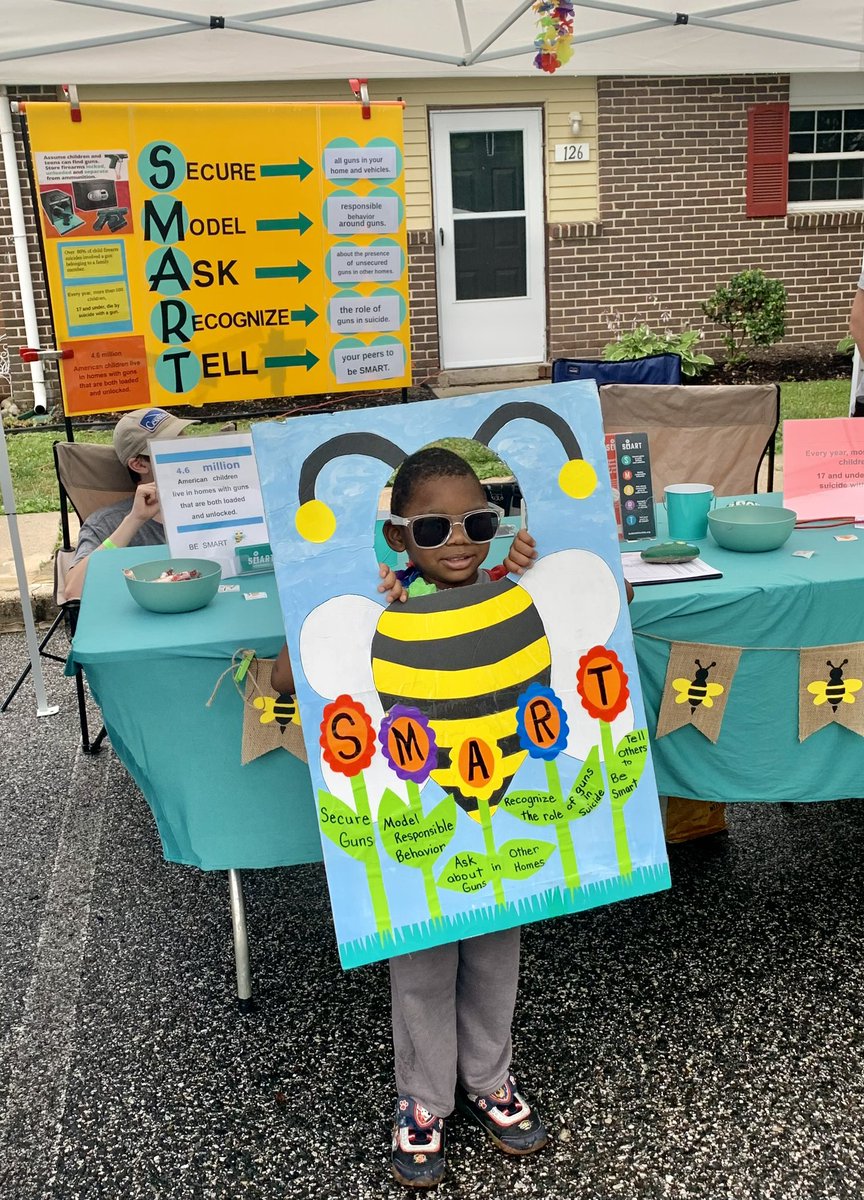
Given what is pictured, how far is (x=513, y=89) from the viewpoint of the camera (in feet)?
30.3

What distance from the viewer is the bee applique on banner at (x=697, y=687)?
2459 mm

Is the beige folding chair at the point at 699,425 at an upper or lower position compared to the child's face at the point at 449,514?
lower

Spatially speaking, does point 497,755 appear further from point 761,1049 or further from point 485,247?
point 485,247

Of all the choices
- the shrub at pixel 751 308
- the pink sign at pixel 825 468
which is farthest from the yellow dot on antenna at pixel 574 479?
the shrub at pixel 751 308

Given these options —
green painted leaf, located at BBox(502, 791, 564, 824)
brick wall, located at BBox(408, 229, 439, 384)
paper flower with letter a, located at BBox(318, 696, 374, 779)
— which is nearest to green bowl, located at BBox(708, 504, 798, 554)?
green painted leaf, located at BBox(502, 791, 564, 824)

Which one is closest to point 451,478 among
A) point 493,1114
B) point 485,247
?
point 493,1114

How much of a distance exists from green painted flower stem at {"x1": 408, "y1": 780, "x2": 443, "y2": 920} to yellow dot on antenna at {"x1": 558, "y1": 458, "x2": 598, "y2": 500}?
604 millimetres

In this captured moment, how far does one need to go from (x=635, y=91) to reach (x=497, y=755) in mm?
8978

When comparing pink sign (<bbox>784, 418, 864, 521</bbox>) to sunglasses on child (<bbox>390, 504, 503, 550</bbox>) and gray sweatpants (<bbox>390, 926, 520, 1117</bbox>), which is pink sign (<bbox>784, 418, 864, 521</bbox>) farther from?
gray sweatpants (<bbox>390, 926, 520, 1117</bbox>)

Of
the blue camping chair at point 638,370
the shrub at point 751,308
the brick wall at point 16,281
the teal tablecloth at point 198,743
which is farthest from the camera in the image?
the shrub at point 751,308

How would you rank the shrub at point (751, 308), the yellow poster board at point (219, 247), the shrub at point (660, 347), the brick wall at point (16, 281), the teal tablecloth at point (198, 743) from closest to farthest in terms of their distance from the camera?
1. the teal tablecloth at point (198, 743)
2. the yellow poster board at point (219, 247)
3. the shrub at point (660, 347)
4. the brick wall at point (16, 281)
5. the shrub at point (751, 308)

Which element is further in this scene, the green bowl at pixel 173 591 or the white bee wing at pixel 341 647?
the green bowl at pixel 173 591

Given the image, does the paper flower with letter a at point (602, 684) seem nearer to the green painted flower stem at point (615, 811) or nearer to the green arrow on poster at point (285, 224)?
the green painted flower stem at point (615, 811)

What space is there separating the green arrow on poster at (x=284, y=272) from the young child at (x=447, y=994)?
8.33ft
